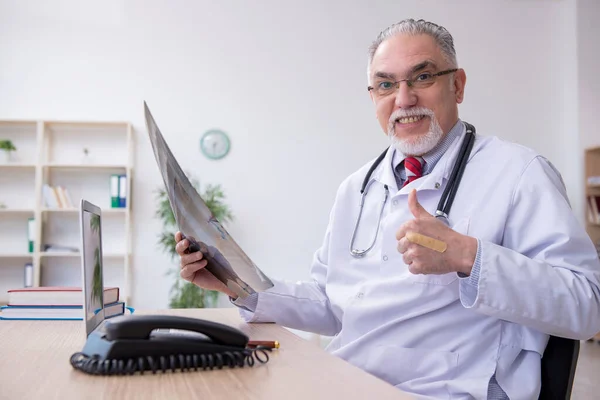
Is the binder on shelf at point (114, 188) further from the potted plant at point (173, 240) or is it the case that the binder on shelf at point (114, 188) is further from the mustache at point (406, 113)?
the mustache at point (406, 113)

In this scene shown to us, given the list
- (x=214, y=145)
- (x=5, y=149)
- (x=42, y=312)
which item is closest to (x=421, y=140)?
(x=42, y=312)

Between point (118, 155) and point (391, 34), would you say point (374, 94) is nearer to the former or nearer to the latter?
point (391, 34)

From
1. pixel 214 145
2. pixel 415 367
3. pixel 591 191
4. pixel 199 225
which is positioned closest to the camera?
pixel 199 225

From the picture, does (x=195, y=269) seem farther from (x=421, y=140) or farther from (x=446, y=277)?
(x=421, y=140)

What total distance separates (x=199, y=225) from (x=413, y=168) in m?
0.70

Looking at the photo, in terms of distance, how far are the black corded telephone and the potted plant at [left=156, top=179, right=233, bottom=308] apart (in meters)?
4.51

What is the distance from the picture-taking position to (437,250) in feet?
4.01

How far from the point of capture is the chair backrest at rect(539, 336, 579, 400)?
1227 mm

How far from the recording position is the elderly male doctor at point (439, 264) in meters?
1.25

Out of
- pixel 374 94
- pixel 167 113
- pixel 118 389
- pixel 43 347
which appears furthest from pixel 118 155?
pixel 118 389

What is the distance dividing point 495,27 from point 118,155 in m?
4.12

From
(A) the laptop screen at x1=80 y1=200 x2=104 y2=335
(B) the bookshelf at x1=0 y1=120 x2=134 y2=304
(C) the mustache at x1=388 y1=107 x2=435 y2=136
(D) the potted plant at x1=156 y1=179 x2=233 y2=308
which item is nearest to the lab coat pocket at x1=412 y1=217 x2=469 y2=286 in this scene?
(C) the mustache at x1=388 y1=107 x2=435 y2=136

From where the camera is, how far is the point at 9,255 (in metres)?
5.64

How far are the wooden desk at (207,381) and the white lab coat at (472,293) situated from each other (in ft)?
1.20
